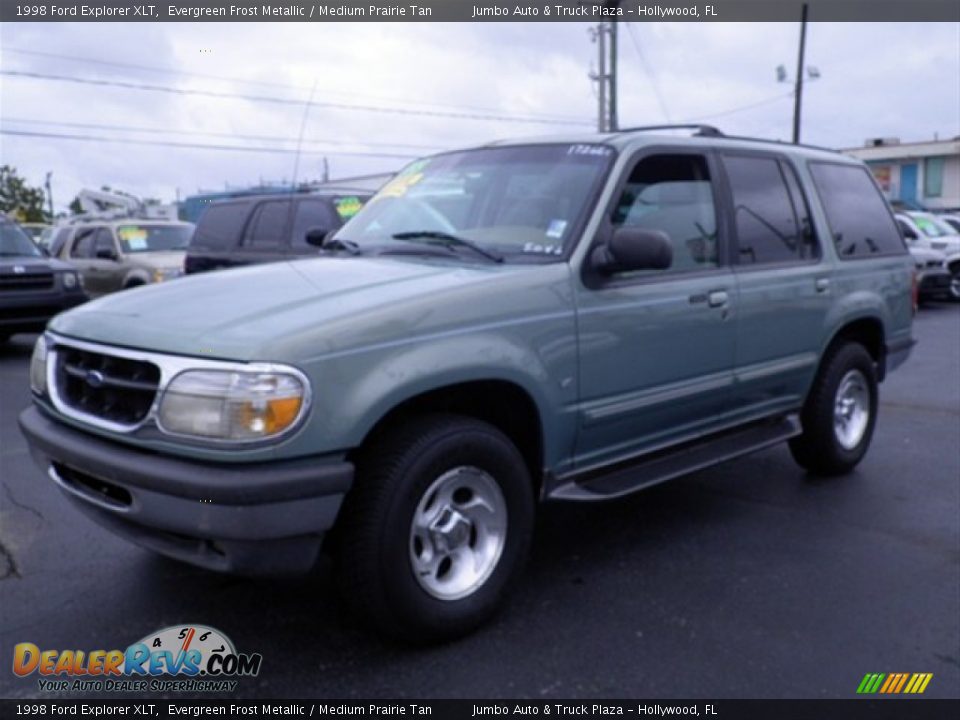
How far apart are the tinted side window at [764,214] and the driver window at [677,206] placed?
8.5 inches

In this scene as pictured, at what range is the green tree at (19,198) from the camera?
3444 cm

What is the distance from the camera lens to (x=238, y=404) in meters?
2.80

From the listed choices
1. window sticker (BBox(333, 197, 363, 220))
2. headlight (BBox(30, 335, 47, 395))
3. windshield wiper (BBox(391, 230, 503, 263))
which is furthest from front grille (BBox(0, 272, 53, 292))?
windshield wiper (BBox(391, 230, 503, 263))

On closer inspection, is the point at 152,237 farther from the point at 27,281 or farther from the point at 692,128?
the point at 692,128

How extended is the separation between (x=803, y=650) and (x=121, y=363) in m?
2.65

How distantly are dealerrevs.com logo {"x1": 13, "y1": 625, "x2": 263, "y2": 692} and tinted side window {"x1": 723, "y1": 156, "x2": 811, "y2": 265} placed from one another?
3.05 meters

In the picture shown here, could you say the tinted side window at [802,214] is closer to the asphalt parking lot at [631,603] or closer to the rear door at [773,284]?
the rear door at [773,284]

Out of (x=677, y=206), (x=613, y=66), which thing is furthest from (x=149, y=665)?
(x=613, y=66)

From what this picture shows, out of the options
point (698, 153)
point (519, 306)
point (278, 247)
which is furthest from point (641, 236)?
point (278, 247)

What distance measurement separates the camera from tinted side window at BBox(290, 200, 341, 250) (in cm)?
980

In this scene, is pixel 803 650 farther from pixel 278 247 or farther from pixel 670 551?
pixel 278 247

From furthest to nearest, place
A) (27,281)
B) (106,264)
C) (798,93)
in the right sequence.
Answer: (798,93), (106,264), (27,281)

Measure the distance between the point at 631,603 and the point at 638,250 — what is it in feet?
4.74

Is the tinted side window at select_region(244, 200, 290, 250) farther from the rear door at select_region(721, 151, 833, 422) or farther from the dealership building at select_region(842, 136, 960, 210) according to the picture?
the dealership building at select_region(842, 136, 960, 210)
